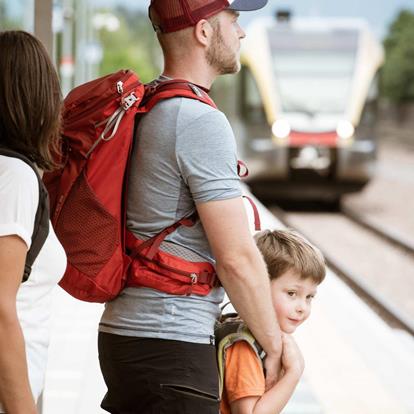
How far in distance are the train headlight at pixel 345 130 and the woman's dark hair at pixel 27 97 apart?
1607 centimetres

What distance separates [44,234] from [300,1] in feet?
643

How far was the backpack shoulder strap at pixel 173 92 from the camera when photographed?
8.74 ft

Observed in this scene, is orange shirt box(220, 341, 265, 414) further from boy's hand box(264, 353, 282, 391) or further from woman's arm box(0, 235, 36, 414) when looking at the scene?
woman's arm box(0, 235, 36, 414)

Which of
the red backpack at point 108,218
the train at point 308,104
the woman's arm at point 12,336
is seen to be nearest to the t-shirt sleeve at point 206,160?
the red backpack at point 108,218

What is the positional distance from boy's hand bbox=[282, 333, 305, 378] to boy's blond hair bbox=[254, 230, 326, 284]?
0.20m

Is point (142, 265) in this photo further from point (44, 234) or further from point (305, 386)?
point (305, 386)

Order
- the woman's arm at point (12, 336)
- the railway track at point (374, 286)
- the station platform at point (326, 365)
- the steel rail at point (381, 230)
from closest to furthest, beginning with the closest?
the woman's arm at point (12, 336), the station platform at point (326, 365), the railway track at point (374, 286), the steel rail at point (381, 230)

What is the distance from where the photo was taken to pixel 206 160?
2.60m

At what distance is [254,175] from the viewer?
18781 millimetres

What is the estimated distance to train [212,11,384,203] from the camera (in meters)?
18.2

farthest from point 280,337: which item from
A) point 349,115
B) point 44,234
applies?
point 349,115

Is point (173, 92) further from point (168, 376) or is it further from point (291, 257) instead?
point (168, 376)

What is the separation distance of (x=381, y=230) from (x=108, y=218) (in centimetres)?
1522

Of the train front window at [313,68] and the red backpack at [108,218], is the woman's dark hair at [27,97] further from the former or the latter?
the train front window at [313,68]
